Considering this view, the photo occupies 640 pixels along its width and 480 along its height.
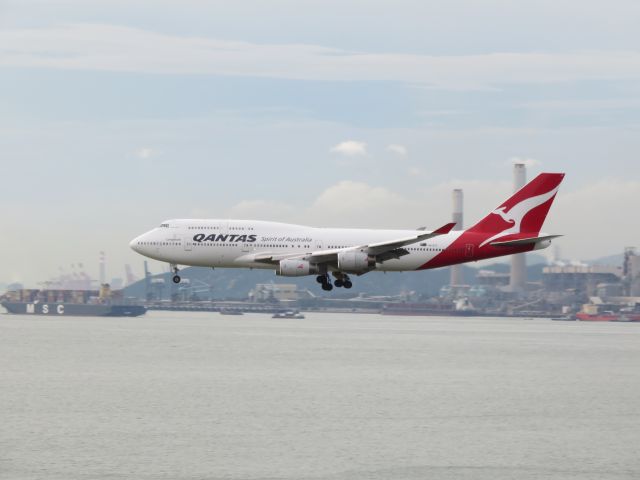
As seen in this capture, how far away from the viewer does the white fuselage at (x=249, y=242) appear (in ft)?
386

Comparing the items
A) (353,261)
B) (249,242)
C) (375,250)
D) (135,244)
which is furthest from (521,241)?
(135,244)

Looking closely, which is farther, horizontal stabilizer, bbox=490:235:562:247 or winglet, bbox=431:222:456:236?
horizontal stabilizer, bbox=490:235:562:247

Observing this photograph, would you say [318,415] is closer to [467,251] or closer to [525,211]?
[467,251]

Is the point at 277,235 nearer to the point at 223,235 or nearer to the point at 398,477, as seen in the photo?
the point at 223,235

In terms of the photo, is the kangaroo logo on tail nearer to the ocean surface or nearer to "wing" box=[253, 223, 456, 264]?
"wing" box=[253, 223, 456, 264]

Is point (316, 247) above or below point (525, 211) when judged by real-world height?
below

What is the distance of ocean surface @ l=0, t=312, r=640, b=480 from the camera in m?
79.2

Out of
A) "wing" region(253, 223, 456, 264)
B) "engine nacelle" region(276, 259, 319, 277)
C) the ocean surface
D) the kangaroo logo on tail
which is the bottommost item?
the ocean surface

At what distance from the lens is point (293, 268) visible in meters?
116

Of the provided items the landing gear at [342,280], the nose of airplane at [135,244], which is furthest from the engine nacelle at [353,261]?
the nose of airplane at [135,244]

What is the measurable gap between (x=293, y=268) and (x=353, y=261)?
6.16 m

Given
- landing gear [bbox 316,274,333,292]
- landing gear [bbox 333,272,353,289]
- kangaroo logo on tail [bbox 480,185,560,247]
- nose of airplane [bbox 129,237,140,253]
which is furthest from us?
kangaroo logo on tail [bbox 480,185,560,247]

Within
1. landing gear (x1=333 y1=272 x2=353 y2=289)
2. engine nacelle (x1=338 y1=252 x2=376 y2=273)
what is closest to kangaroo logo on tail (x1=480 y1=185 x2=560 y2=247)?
engine nacelle (x1=338 y1=252 x2=376 y2=273)

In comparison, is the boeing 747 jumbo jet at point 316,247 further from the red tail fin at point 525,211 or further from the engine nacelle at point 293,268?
the red tail fin at point 525,211
